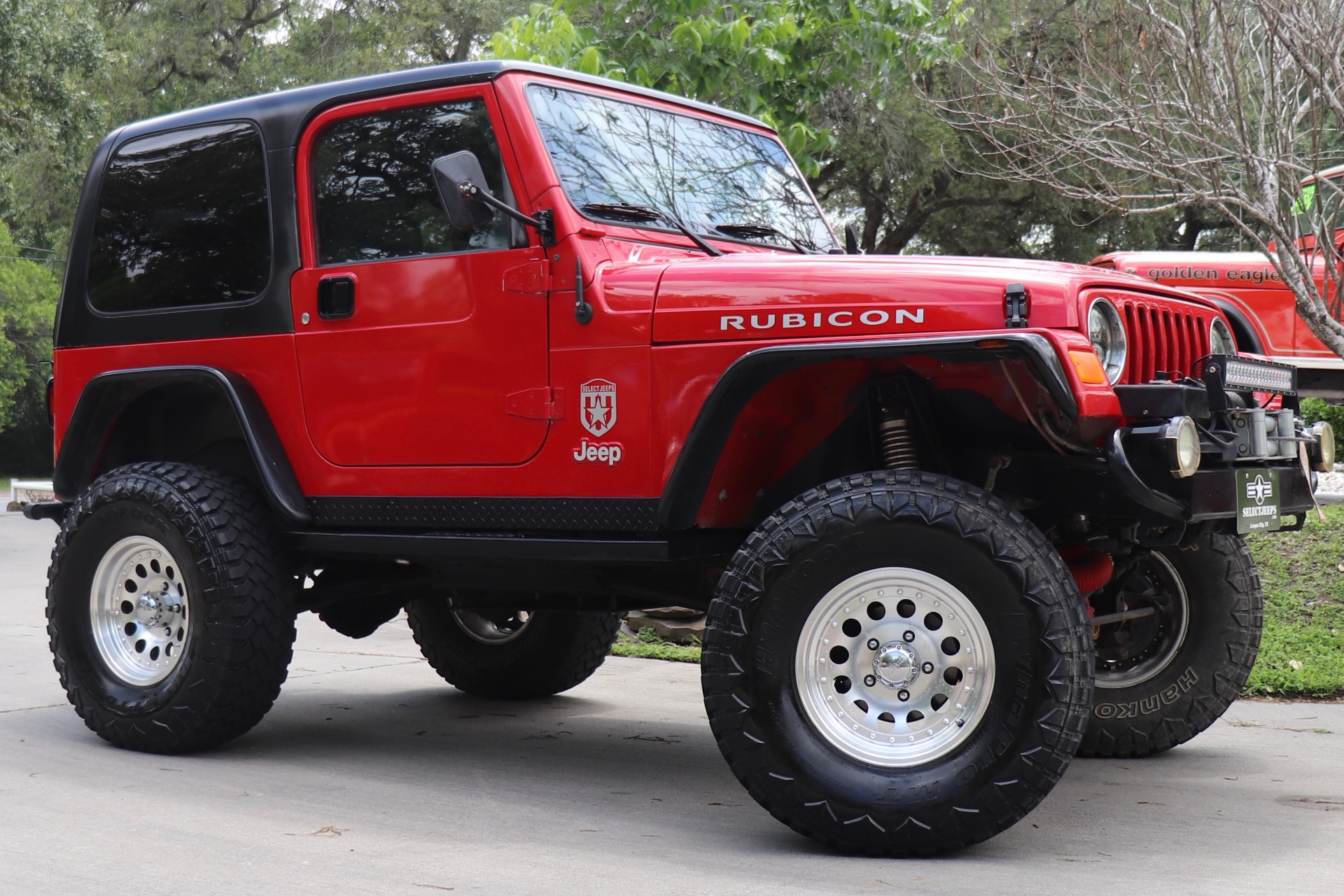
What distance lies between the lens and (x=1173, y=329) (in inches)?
177

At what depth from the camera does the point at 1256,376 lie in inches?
171

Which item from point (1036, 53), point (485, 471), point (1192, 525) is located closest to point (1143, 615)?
point (1192, 525)

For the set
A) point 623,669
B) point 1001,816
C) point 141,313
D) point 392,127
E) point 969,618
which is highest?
point 392,127

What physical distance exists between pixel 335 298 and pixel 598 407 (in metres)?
1.22

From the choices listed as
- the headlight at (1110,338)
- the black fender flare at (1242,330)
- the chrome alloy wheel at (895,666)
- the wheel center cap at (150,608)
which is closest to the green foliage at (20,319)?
the wheel center cap at (150,608)

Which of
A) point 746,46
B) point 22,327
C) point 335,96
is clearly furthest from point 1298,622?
point 22,327

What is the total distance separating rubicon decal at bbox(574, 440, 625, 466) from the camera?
176 inches

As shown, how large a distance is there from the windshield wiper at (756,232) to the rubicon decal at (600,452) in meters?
1.09

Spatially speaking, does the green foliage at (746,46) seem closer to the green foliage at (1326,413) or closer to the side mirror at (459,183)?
the side mirror at (459,183)

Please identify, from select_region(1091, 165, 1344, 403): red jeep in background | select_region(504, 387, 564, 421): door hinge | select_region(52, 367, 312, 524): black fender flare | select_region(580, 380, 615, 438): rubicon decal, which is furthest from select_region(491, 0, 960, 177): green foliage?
select_region(1091, 165, 1344, 403): red jeep in background

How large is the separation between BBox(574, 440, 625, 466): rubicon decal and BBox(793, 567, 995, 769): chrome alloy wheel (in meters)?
0.86

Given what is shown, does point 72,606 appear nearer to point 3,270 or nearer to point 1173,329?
point 1173,329

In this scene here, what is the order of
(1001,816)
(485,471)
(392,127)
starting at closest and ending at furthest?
(1001,816)
(485,471)
(392,127)

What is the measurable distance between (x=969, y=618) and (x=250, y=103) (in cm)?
337
